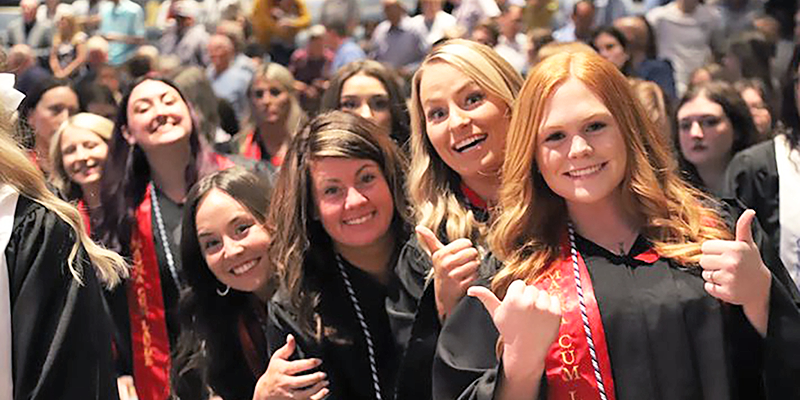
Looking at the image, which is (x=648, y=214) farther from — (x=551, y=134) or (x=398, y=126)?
(x=398, y=126)

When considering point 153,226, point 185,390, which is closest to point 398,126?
point 153,226

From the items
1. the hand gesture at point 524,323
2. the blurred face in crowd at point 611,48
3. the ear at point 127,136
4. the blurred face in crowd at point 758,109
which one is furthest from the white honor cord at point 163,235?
the blurred face in crowd at point 611,48

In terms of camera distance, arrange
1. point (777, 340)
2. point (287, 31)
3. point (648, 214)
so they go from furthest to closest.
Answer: point (287, 31) < point (648, 214) < point (777, 340)

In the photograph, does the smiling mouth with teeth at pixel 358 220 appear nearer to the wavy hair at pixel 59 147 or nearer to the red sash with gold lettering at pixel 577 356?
the red sash with gold lettering at pixel 577 356

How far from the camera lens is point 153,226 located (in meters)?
5.71

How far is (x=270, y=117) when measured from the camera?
7.94 meters

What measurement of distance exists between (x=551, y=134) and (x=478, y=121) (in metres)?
0.80

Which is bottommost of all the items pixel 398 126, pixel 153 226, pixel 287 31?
pixel 287 31

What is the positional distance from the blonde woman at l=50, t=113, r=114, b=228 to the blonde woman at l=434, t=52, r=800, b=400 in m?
3.17

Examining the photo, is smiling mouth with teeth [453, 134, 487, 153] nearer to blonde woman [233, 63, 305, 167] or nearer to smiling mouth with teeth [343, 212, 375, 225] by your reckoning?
smiling mouth with teeth [343, 212, 375, 225]

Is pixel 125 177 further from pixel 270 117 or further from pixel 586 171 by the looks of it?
pixel 586 171

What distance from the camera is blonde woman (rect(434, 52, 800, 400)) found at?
10.2 ft

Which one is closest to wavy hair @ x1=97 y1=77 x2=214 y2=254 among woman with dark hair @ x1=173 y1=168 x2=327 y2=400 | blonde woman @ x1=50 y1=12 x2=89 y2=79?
woman with dark hair @ x1=173 y1=168 x2=327 y2=400

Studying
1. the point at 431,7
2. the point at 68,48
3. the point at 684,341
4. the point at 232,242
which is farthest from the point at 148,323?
the point at 68,48
